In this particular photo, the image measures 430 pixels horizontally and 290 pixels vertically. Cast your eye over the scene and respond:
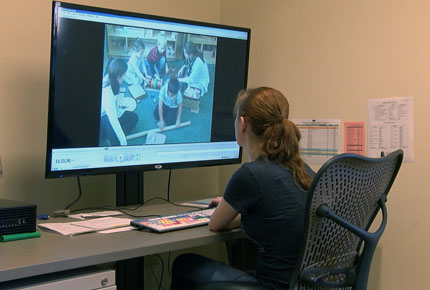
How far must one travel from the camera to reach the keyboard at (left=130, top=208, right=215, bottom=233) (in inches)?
64.5

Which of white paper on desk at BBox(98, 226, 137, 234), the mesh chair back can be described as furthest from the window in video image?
the mesh chair back

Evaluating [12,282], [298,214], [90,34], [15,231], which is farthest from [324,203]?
[90,34]

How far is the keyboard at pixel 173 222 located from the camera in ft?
5.38

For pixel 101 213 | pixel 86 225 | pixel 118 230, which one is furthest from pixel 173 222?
pixel 101 213

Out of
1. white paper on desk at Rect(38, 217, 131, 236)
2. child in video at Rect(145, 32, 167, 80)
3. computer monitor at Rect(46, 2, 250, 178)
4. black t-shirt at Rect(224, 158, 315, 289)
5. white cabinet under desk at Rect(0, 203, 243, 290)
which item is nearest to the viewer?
white cabinet under desk at Rect(0, 203, 243, 290)

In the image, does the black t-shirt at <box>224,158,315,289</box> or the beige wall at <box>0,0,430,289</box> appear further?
the beige wall at <box>0,0,430,289</box>

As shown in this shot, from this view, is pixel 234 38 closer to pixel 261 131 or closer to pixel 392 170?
pixel 261 131

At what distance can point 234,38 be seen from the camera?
2.38 meters

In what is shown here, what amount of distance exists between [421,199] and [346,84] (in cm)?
61

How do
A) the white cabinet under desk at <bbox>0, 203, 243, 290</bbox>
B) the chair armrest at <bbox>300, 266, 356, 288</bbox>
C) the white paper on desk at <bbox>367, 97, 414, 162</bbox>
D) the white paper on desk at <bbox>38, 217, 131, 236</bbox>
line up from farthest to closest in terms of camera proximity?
the white paper on desk at <bbox>367, 97, 414, 162</bbox>
the white paper on desk at <bbox>38, 217, 131, 236</bbox>
the chair armrest at <bbox>300, 266, 356, 288</bbox>
the white cabinet under desk at <bbox>0, 203, 243, 290</bbox>

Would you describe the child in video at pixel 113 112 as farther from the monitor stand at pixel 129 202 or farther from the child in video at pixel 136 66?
the monitor stand at pixel 129 202

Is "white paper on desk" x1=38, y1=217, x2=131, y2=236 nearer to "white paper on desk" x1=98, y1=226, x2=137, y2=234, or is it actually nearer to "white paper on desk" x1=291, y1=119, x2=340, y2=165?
"white paper on desk" x1=98, y1=226, x2=137, y2=234

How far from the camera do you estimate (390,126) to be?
205 cm

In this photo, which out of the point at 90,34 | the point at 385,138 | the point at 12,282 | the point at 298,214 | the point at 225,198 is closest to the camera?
the point at 12,282
